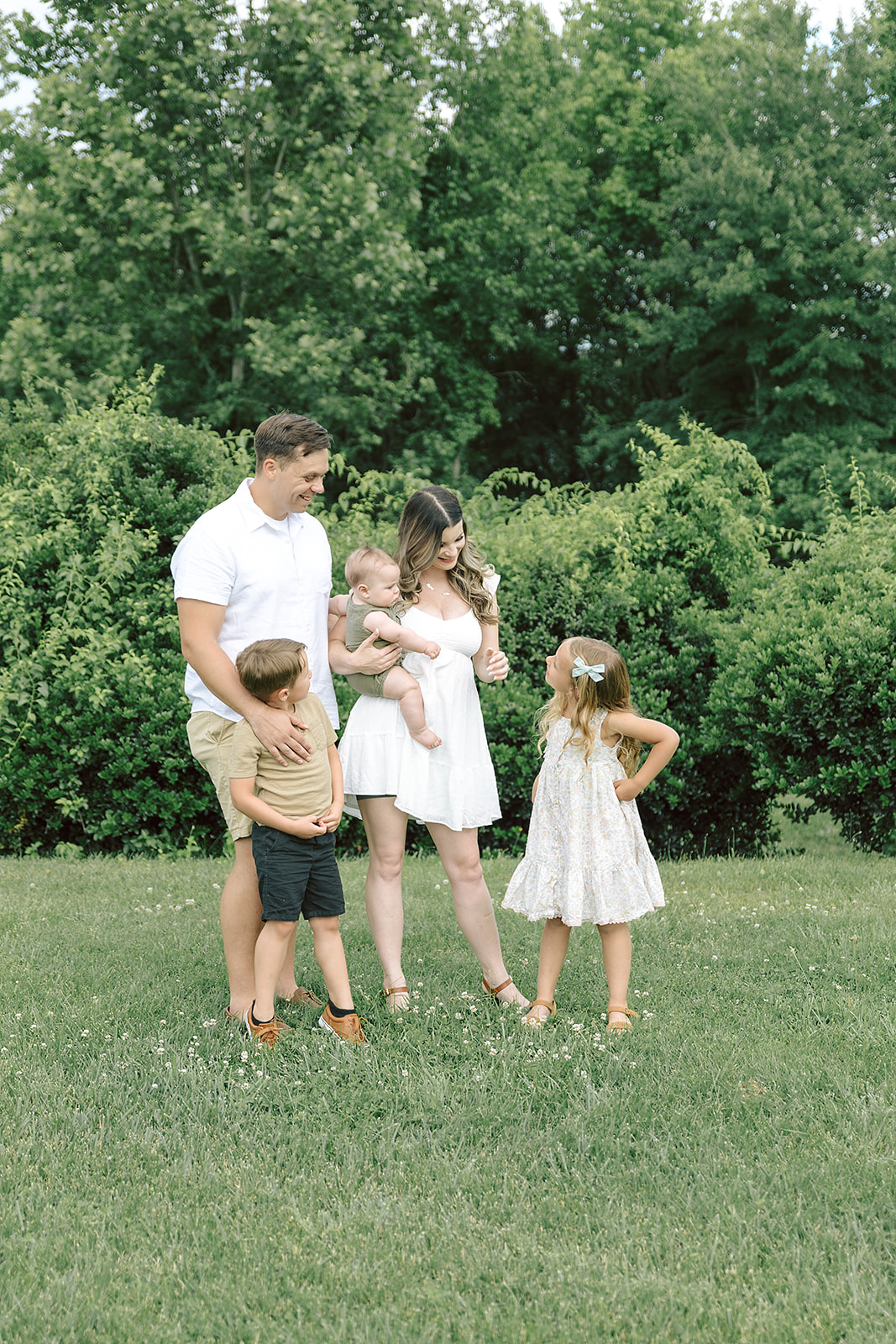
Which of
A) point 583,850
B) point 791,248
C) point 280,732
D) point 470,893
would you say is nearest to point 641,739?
point 583,850

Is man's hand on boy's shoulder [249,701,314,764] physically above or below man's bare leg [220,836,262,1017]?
above

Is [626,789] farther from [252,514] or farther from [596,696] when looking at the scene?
[252,514]

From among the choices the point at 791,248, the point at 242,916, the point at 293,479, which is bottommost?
the point at 242,916

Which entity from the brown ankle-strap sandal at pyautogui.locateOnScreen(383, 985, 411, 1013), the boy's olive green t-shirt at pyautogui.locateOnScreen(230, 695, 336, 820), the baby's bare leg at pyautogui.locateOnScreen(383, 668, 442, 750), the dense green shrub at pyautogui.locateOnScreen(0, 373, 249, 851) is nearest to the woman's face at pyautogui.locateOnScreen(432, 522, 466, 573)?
the baby's bare leg at pyautogui.locateOnScreen(383, 668, 442, 750)

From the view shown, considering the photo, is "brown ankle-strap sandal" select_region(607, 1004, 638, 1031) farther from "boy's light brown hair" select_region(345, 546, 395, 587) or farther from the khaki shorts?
"boy's light brown hair" select_region(345, 546, 395, 587)

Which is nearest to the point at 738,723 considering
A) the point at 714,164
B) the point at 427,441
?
the point at 427,441

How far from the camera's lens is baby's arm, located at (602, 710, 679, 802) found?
161 inches

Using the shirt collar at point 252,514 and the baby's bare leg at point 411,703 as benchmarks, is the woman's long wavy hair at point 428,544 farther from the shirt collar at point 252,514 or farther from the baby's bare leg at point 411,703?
the shirt collar at point 252,514

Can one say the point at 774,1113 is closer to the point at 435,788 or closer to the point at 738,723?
the point at 435,788

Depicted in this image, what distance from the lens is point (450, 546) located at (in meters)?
4.45

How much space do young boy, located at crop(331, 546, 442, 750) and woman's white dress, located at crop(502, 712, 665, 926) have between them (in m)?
0.50

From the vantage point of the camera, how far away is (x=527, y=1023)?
13.9ft

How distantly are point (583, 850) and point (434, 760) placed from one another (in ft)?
2.21

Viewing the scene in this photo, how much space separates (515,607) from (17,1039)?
5414 millimetres
